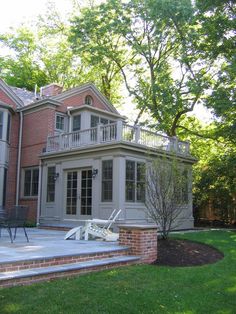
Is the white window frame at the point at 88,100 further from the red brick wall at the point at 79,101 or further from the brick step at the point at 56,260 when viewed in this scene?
the brick step at the point at 56,260

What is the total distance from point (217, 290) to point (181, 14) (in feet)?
55.3

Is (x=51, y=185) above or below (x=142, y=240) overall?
above

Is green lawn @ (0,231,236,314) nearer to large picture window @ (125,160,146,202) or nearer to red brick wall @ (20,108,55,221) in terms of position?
large picture window @ (125,160,146,202)

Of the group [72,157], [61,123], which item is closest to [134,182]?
[72,157]

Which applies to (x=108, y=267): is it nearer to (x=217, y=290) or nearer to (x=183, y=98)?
(x=217, y=290)

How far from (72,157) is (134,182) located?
3077 mm

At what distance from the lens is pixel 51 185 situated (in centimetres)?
1688

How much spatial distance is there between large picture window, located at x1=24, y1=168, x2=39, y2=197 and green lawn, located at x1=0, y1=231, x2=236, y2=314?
11.7m

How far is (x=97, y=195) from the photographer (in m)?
14.5

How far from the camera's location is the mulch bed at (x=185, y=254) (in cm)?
820

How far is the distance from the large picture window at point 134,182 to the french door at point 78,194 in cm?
169

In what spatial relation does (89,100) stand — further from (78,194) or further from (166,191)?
(166,191)

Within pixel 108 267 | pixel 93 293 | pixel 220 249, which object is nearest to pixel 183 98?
pixel 220 249

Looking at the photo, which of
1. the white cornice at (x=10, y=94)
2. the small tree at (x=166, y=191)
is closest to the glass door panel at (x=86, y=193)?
the small tree at (x=166, y=191)
